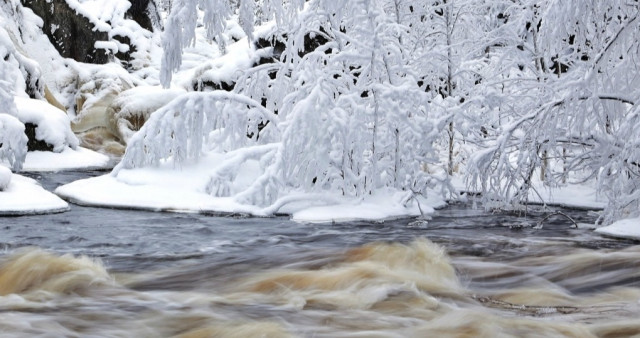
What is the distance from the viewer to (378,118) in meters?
10.8

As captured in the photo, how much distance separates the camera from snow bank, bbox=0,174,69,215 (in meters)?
9.20

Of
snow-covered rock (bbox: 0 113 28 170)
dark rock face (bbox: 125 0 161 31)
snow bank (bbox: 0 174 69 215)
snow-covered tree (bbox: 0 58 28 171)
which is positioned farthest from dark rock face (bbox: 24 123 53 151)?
dark rock face (bbox: 125 0 161 31)

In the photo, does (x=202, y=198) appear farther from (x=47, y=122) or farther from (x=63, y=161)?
(x=47, y=122)

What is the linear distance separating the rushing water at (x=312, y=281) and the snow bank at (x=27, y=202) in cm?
61

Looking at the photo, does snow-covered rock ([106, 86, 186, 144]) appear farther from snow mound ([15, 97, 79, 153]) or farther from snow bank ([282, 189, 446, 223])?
snow bank ([282, 189, 446, 223])

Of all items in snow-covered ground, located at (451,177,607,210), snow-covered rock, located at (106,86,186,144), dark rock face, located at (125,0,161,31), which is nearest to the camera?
snow-covered ground, located at (451,177,607,210)

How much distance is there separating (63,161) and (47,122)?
1345 mm

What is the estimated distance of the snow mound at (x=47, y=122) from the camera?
1728 cm

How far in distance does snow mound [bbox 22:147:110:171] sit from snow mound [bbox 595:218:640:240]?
39.4ft

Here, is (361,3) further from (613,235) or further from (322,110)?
(613,235)

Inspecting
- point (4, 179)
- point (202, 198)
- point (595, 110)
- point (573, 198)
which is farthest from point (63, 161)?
point (595, 110)

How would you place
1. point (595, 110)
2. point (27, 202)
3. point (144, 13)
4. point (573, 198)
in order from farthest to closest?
point (144, 13), point (573, 198), point (27, 202), point (595, 110)

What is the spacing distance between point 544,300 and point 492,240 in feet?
8.41

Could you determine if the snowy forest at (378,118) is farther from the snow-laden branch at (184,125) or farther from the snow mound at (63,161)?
the snow mound at (63,161)
